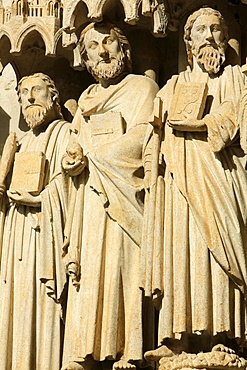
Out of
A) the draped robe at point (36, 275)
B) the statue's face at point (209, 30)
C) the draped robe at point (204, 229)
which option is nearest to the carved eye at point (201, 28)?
the statue's face at point (209, 30)

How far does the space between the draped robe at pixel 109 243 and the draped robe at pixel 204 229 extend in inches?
12.3

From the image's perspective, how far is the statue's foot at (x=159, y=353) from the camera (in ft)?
31.5

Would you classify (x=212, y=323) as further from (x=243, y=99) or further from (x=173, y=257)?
(x=243, y=99)

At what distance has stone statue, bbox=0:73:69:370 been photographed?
10375 mm

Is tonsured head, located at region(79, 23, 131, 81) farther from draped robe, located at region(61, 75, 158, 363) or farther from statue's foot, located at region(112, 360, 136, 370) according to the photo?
statue's foot, located at region(112, 360, 136, 370)

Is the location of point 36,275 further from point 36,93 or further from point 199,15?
point 199,15

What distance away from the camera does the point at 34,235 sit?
10.6 meters

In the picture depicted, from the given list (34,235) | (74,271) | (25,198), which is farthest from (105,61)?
(74,271)

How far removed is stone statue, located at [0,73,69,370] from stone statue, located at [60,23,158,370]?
7.7 inches

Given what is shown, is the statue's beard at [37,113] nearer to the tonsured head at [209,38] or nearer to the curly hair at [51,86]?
the curly hair at [51,86]

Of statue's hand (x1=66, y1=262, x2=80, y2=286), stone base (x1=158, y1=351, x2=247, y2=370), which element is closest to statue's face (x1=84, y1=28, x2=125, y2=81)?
statue's hand (x1=66, y1=262, x2=80, y2=286)

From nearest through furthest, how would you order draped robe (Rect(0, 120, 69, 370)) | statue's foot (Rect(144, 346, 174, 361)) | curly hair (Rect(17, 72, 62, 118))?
statue's foot (Rect(144, 346, 174, 361)), draped robe (Rect(0, 120, 69, 370)), curly hair (Rect(17, 72, 62, 118))

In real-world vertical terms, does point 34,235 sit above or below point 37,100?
below

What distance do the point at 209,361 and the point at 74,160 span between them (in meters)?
1.57
